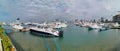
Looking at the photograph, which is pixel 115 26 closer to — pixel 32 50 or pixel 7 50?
pixel 32 50

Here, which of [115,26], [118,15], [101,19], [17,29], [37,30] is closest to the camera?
[37,30]

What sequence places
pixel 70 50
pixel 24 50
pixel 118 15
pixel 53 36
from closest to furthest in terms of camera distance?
pixel 24 50, pixel 70 50, pixel 53 36, pixel 118 15

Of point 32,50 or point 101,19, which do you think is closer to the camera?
point 32,50

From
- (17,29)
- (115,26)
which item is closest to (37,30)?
(17,29)

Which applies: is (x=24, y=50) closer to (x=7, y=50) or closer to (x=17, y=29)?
(x=7, y=50)

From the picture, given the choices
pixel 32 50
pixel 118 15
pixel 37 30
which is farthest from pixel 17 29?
pixel 118 15

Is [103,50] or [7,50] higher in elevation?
[7,50]

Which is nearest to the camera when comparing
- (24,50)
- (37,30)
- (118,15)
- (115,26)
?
(24,50)

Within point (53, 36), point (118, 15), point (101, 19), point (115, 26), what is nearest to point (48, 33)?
point (53, 36)

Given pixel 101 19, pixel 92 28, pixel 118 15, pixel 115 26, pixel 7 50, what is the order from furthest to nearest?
pixel 101 19 < pixel 118 15 < pixel 115 26 < pixel 92 28 < pixel 7 50
